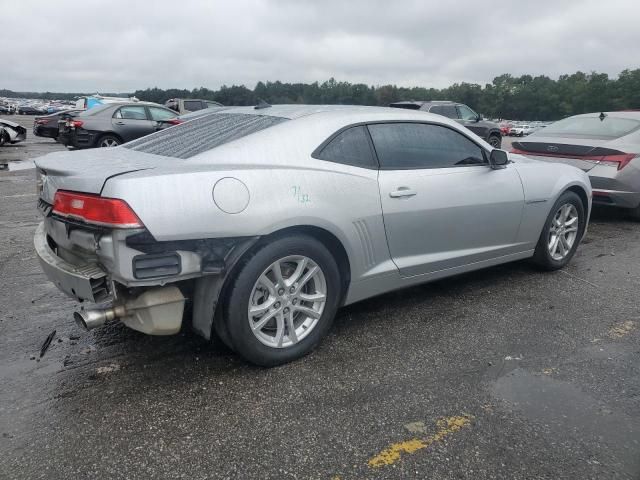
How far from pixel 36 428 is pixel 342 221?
1857mm

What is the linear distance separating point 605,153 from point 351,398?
5.48 meters

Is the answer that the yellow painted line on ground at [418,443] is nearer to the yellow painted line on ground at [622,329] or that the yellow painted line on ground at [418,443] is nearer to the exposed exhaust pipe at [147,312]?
the exposed exhaust pipe at [147,312]

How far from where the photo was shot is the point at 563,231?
15.7 ft

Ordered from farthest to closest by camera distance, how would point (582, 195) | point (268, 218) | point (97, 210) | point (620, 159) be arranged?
point (620, 159) → point (582, 195) → point (268, 218) → point (97, 210)

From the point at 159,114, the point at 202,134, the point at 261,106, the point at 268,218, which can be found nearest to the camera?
the point at 268,218

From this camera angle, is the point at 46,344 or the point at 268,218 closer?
the point at 268,218

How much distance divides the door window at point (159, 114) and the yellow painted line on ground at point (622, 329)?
1244 centimetres

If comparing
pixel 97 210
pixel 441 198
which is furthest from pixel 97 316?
pixel 441 198

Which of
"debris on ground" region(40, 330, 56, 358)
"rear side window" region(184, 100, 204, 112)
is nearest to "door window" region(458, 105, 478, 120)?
"rear side window" region(184, 100, 204, 112)

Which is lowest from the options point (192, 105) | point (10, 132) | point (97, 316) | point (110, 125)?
point (10, 132)

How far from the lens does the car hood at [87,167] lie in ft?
8.43

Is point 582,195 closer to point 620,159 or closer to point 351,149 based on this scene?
point 620,159

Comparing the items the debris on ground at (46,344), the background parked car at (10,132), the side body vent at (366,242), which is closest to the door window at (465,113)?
the background parked car at (10,132)

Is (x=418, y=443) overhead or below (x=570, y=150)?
below
